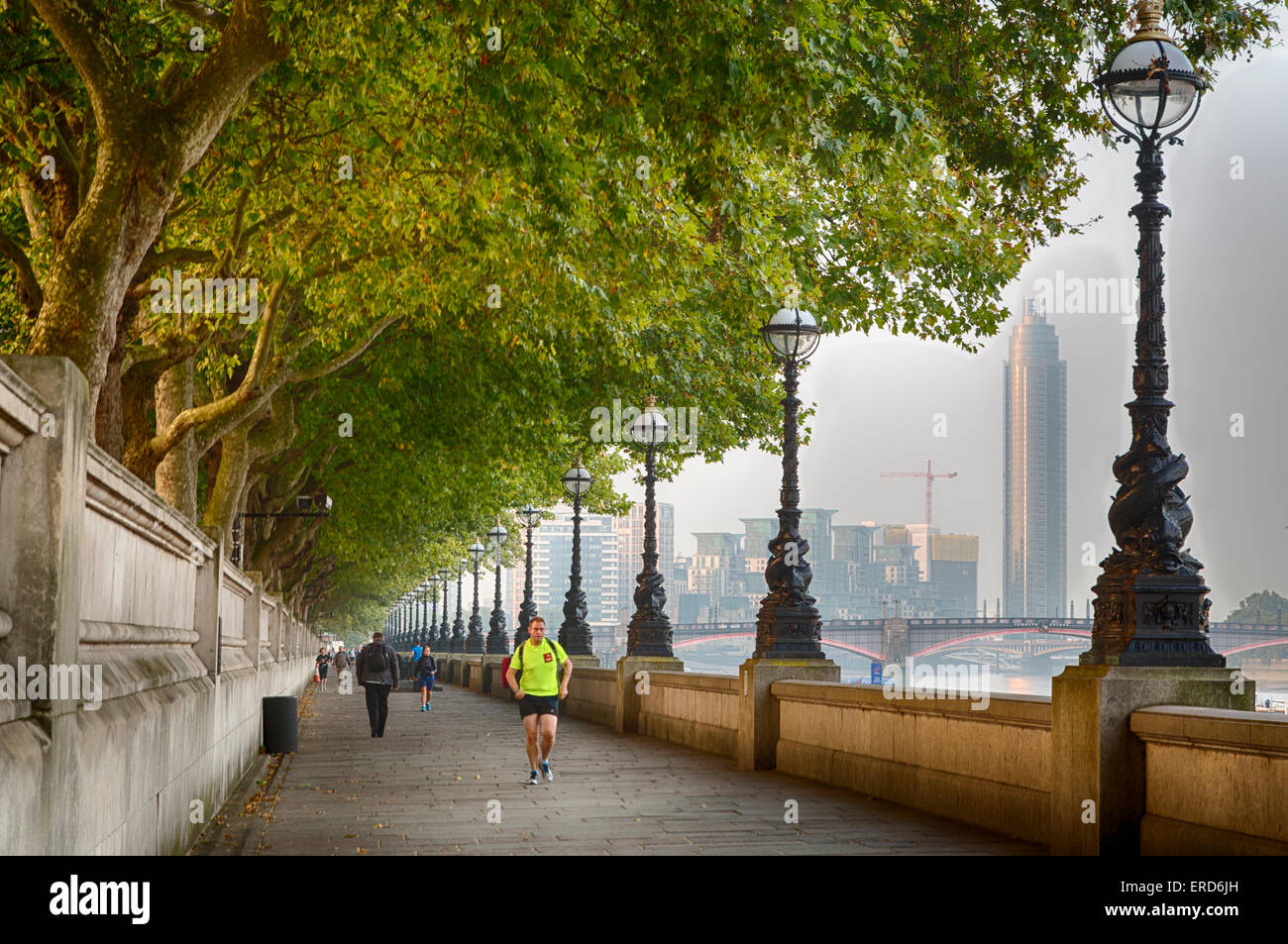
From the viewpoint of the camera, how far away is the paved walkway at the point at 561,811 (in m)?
10.1

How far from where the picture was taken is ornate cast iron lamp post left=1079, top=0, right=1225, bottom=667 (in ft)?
29.9

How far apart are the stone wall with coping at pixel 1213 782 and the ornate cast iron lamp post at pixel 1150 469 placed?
20.8 inches

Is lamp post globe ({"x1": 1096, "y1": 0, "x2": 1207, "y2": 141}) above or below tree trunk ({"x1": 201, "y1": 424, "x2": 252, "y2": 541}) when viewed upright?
above

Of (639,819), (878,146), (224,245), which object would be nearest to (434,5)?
(878,146)

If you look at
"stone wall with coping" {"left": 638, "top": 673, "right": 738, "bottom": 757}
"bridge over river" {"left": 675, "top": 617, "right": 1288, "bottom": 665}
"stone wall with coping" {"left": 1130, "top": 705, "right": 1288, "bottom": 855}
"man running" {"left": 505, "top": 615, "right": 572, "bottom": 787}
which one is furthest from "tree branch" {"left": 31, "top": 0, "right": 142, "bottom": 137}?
"bridge over river" {"left": 675, "top": 617, "right": 1288, "bottom": 665}

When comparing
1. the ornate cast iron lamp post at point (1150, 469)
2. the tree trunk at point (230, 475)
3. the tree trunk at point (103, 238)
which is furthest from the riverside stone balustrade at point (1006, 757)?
the tree trunk at point (230, 475)

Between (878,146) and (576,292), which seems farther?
(576,292)

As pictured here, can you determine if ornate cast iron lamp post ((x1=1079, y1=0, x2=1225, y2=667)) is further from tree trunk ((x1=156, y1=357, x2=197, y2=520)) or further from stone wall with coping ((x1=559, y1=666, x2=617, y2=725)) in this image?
stone wall with coping ((x1=559, y1=666, x2=617, y2=725))

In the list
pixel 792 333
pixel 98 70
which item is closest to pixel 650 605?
pixel 792 333

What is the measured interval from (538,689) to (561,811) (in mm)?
2969

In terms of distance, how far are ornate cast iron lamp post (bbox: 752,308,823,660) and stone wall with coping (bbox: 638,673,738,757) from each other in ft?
4.41

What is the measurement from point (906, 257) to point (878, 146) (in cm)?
937
